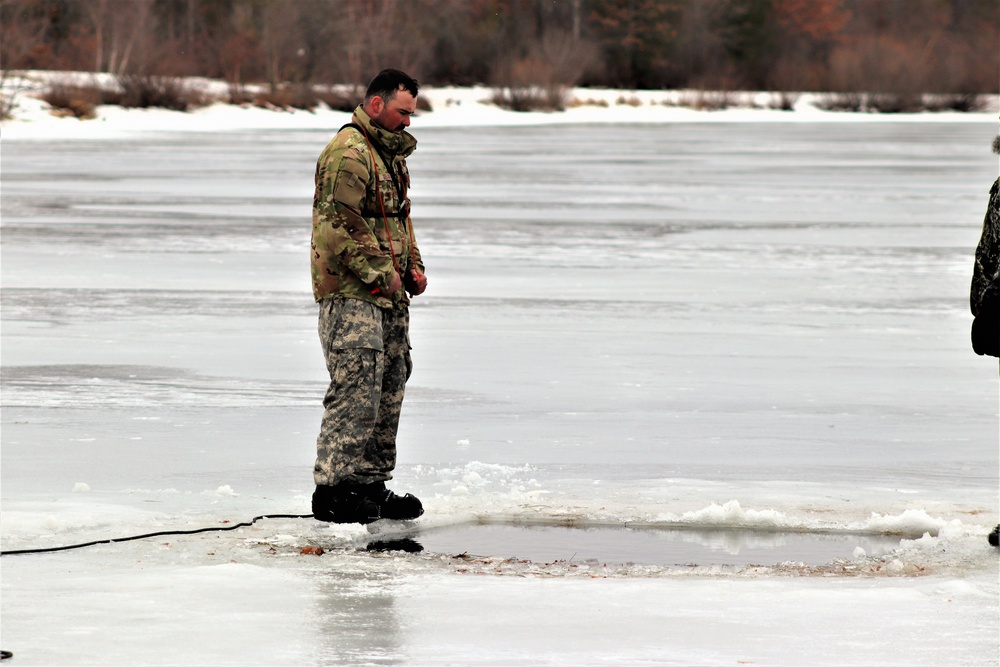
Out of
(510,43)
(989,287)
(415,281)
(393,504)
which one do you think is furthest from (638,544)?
(510,43)

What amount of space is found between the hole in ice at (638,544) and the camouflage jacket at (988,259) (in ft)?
3.05

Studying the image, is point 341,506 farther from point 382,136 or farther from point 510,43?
point 510,43

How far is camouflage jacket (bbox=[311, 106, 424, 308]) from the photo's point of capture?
5160 mm

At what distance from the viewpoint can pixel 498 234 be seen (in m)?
17.0

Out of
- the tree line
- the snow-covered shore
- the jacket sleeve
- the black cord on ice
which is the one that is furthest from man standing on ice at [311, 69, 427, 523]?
the tree line

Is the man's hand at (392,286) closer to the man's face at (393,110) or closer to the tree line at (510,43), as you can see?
the man's face at (393,110)

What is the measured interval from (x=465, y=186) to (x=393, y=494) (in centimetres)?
1837

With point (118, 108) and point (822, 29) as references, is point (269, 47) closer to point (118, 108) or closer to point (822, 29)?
point (118, 108)

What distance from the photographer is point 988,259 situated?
515cm

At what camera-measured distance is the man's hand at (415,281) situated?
5434mm

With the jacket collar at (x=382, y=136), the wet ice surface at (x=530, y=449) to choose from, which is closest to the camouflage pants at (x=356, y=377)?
the wet ice surface at (x=530, y=449)

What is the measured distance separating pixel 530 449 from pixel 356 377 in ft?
5.61

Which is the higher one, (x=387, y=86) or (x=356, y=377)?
(x=387, y=86)

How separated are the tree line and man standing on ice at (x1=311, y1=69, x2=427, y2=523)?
4939 centimetres
